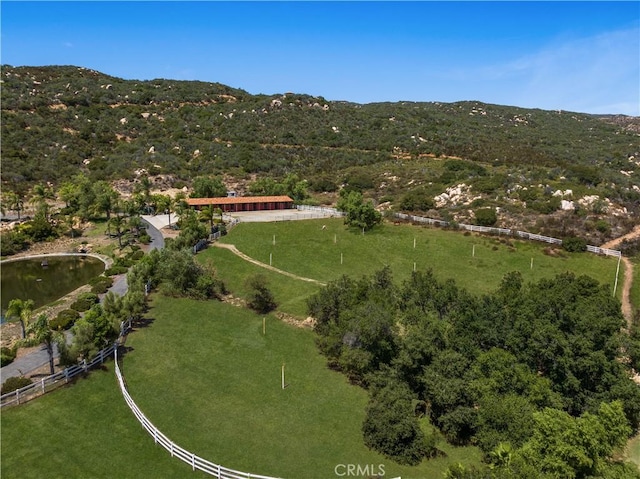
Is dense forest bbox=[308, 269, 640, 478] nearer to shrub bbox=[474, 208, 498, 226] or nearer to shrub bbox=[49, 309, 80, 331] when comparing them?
shrub bbox=[49, 309, 80, 331]

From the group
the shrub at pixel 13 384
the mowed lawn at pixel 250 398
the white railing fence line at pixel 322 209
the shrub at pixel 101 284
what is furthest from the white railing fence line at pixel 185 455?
the white railing fence line at pixel 322 209

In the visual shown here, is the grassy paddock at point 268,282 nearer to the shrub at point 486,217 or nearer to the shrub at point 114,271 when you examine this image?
the shrub at point 114,271

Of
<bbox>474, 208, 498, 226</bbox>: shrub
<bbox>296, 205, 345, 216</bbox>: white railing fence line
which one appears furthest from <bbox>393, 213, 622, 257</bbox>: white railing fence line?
<bbox>296, 205, 345, 216</bbox>: white railing fence line

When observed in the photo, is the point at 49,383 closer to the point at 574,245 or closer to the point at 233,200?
the point at 233,200

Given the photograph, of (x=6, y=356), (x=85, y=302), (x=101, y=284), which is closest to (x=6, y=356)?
(x=6, y=356)

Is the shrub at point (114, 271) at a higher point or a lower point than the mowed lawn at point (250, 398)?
higher
